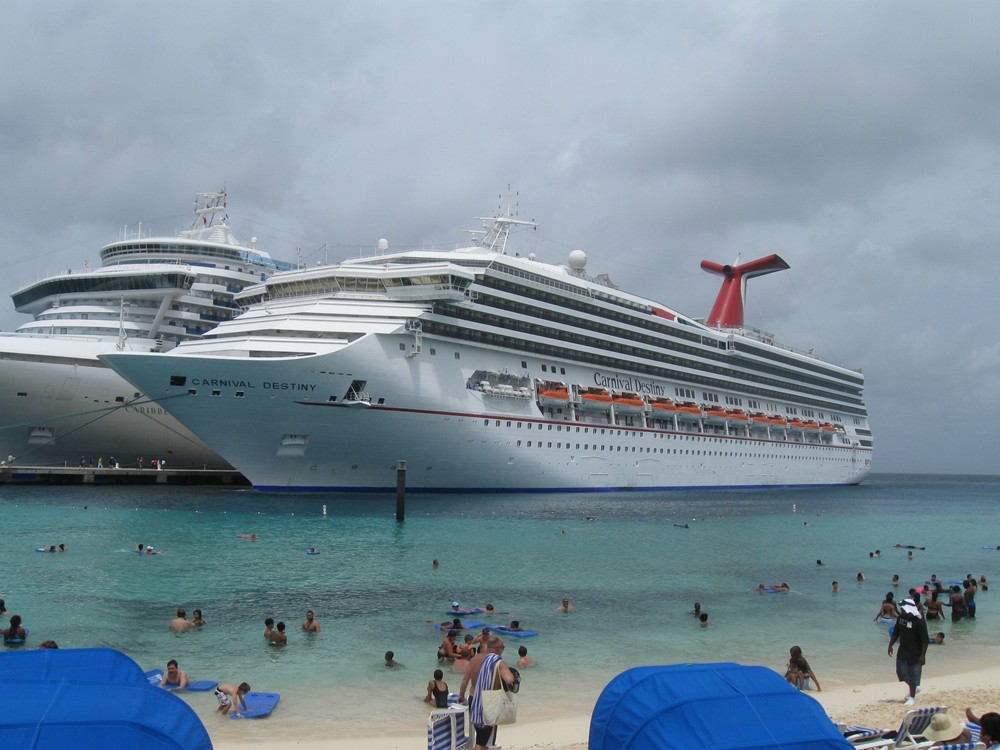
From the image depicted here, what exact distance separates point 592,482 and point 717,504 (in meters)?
7.63

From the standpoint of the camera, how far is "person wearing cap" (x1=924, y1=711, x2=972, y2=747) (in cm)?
820

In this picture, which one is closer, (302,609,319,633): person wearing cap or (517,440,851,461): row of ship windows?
(302,609,319,633): person wearing cap

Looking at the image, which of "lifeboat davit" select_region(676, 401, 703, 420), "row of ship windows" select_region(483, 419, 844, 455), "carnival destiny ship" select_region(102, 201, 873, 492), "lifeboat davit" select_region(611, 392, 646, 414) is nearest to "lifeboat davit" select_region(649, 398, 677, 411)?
"carnival destiny ship" select_region(102, 201, 873, 492)

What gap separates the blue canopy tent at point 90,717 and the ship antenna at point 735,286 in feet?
239

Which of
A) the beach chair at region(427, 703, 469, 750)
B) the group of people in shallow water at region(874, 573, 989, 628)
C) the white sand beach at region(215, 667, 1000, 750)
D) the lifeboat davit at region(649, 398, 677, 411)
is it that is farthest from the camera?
the lifeboat davit at region(649, 398, 677, 411)

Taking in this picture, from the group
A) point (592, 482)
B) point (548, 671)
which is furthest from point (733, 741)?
point (592, 482)

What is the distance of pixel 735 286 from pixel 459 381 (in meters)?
45.9

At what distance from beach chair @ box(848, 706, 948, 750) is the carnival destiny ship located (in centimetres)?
2689

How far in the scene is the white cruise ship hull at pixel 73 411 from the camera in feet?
127

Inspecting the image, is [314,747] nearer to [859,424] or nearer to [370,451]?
[370,451]

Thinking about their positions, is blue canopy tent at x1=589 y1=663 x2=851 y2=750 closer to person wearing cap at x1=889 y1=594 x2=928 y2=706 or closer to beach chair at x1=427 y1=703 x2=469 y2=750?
beach chair at x1=427 y1=703 x2=469 y2=750

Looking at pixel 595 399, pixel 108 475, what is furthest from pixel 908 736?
pixel 108 475

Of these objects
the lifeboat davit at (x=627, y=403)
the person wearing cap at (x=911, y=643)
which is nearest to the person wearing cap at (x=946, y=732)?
the person wearing cap at (x=911, y=643)

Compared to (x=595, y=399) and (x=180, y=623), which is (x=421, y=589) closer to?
(x=180, y=623)
